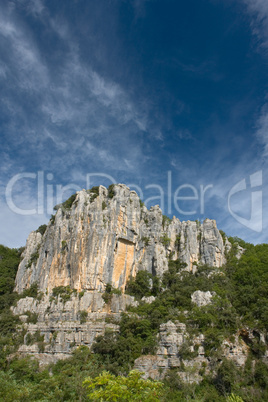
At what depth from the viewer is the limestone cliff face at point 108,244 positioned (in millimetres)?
41281

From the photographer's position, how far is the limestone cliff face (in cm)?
4128

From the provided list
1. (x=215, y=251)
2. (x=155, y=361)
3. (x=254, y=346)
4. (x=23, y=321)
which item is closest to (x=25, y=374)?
(x=23, y=321)

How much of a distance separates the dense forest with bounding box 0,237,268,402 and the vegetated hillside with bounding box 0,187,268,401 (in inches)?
3.9

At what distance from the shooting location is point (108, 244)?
4241 centimetres

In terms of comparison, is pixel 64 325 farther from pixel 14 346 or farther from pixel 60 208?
pixel 60 208

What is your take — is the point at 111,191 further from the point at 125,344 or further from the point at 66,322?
the point at 125,344

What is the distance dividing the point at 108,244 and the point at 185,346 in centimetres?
1757

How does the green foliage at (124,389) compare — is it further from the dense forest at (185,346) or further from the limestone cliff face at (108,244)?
the limestone cliff face at (108,244)

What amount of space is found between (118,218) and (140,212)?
726cm

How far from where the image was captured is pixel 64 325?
35.3m

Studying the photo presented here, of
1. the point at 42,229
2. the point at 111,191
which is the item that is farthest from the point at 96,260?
the point at 42,229

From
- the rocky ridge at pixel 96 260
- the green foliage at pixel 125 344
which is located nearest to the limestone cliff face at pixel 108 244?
the rocky ridge at pixel 96 260

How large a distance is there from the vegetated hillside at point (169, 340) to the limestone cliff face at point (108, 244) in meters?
2.48

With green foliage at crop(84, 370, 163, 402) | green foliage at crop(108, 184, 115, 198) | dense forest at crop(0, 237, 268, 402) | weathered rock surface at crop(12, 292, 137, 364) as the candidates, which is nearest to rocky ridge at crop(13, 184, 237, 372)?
weathered rock surface at crop(12, 292, 137, 364)
